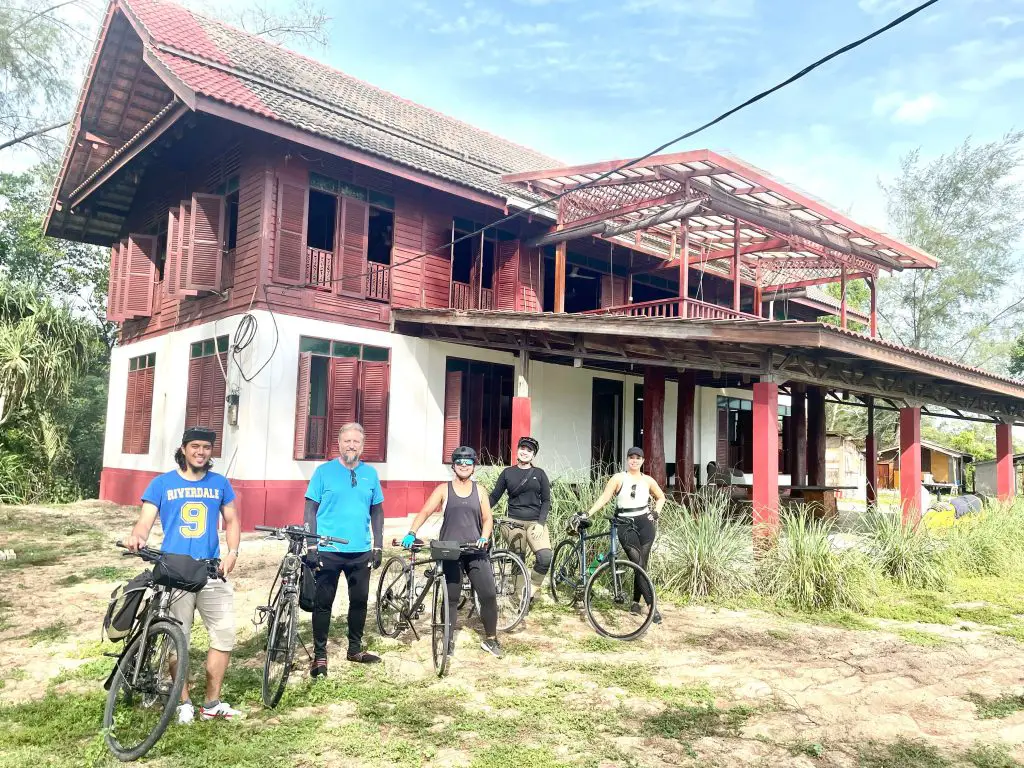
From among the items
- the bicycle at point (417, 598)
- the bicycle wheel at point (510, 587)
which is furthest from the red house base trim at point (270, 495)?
the bicycle wheel at point (510, 587)

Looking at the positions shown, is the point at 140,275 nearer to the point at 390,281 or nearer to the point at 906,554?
the point at 390,281

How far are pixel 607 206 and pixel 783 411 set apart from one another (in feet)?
43.0

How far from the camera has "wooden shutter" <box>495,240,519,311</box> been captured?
15055mm

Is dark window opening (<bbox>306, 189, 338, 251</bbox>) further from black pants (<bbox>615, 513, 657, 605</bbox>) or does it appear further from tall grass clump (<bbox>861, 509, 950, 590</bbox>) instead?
tall grass clump (<bbox>861, 509, 950, 590</bbox>)

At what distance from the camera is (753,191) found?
11.9 meters

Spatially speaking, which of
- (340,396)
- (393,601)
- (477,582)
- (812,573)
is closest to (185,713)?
(477,582)

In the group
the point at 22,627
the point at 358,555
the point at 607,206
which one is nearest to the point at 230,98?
the point at 607,206

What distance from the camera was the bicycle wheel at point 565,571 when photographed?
23.5ft

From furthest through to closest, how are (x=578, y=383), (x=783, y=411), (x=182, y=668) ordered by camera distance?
(x=783, y=411) < (x=578, y=383) < (x=182, y=668)

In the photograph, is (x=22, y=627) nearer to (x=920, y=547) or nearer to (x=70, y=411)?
(x=920, y=547)

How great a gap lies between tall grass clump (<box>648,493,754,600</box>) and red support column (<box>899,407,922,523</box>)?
440cm

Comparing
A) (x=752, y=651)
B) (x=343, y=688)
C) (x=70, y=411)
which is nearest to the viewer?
(x=343, y=688)

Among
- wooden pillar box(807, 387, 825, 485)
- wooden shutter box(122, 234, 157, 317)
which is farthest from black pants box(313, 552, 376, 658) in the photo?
wooden pillar box(807, 387, 825, 485)

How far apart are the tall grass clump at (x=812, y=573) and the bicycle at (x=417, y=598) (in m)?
3.61
